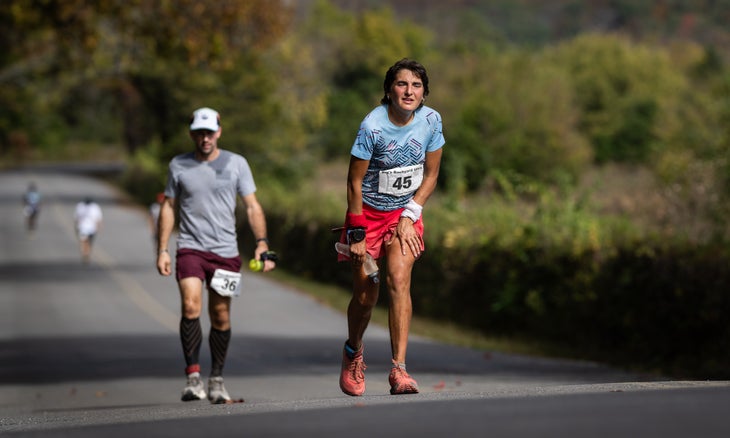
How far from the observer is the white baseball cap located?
10.1 m

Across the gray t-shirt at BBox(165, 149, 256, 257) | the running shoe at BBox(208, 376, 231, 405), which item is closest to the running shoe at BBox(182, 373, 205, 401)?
the running shoe at BBox(208, 376, 231, 405)

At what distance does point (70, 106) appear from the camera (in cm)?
8875

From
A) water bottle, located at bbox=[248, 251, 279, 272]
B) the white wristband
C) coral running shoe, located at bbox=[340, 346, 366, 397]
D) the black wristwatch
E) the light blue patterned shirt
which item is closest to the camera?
the light blue patterned shirt

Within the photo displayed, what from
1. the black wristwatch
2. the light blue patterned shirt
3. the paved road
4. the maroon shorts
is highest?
the light blue patterned shirt

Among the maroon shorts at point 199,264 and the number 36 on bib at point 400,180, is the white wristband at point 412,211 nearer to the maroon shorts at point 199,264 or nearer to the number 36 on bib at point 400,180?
the number 36 on bib at point 400,180

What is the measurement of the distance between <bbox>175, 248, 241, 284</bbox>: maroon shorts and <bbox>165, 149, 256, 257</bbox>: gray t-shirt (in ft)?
0.13

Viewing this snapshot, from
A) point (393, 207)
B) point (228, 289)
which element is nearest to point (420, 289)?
point (228, 289)

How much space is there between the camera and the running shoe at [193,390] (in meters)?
10.1

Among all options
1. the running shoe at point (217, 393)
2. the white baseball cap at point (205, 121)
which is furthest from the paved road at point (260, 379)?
the white baseball cap at point (205, 121)

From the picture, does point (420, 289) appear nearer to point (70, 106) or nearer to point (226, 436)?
point (226, 436)

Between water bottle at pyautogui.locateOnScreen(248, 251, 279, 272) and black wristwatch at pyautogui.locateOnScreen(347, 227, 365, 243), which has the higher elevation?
black wristwatch at pyautogui.locateOnScreen(347, 227, 365, 243)

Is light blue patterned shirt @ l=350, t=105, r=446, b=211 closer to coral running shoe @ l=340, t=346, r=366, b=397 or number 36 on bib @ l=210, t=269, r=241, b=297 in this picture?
coral running shoe @ l=340, t=346, r=366, b=397

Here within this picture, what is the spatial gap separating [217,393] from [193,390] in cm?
21

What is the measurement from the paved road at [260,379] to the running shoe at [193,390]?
0.53ft
